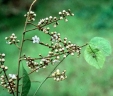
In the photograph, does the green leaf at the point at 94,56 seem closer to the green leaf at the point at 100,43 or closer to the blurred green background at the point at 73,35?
the green leaf at the point at 100,43

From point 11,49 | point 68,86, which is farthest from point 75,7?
point 68,86

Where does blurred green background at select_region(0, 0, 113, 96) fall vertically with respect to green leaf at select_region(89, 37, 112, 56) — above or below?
above

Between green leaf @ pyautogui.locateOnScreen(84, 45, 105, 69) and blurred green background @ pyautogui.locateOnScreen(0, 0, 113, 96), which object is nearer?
green leaf @ pyautogui.locateOnScreen(84, 45, 105, 69)

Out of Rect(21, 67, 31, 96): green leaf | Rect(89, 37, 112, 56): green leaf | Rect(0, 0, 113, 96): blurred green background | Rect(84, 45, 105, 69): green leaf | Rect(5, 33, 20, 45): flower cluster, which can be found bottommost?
Rect(21, 67, 31, 96): green leaf

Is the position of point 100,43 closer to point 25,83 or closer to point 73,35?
point 25,83

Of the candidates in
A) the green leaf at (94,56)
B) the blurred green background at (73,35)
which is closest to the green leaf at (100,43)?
the green leaf at (94,56)

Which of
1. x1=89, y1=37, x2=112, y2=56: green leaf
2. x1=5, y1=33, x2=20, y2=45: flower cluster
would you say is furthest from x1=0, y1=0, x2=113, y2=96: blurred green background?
x1=89, y1=37, x2=112, y2=56: green leaf

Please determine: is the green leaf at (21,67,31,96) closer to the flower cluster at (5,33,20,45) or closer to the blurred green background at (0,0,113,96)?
the flower cluster at (5,33,20,45)

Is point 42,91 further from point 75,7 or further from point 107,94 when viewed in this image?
point 75,7
